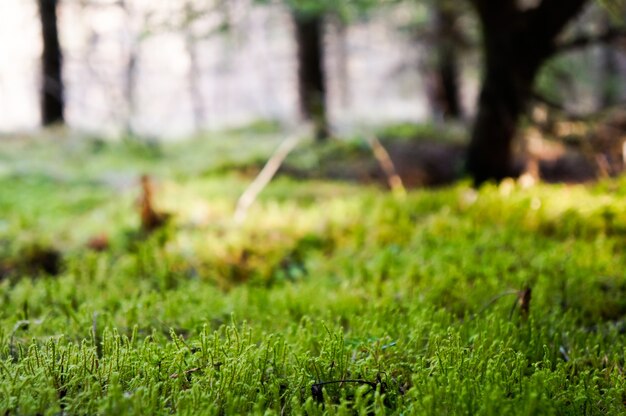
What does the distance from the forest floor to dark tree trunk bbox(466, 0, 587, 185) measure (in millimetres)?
1483

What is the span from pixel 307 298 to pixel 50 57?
41.2 feet

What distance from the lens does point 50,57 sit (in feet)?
41.4

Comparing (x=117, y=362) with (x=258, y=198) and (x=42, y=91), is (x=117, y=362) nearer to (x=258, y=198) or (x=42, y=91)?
(x=258, y=198)

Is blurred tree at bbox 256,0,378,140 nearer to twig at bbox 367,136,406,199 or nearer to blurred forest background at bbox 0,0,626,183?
blurred forest background at bbox 0,0,626,183

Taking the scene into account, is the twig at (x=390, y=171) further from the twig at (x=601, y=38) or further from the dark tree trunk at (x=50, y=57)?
the dark tree trunk at (x=50, y=57)

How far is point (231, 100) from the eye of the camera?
48.2 metres

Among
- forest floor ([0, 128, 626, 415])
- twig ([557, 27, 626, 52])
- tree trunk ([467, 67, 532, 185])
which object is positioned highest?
twig ([557, 27, 626, 52])

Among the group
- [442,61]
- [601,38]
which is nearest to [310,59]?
[442,61]

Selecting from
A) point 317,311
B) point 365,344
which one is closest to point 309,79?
point 317,311

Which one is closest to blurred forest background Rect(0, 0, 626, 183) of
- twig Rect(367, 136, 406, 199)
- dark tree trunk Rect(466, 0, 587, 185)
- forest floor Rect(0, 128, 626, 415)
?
dark tree trunk Rect(466, 0, 587, 185)

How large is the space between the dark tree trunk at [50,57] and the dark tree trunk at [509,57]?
1084cm

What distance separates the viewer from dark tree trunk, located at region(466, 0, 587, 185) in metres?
6.62

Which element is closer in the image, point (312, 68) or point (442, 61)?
point (312, 68)

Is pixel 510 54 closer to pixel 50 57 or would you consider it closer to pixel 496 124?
pixel 496 124
